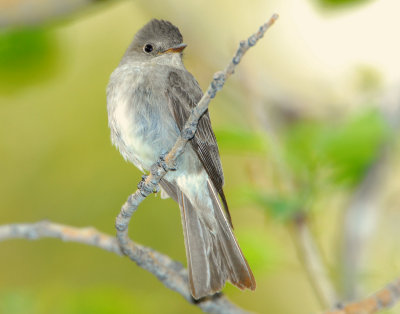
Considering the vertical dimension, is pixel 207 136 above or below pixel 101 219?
above

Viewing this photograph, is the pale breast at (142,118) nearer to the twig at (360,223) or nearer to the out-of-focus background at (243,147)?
the out-of-focus background at (243,147)

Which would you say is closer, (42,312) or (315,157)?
(315,157)

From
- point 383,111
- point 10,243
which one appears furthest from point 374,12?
point 10,243

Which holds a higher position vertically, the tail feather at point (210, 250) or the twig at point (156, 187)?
the twig at point (156, 187)

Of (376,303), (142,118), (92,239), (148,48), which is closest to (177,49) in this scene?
(148,48)

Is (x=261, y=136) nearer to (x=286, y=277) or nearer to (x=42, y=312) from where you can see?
(x=42, y=312)

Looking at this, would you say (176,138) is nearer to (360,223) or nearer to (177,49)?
(177,49)

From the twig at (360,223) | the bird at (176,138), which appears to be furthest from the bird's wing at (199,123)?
the twig at (360,223)
